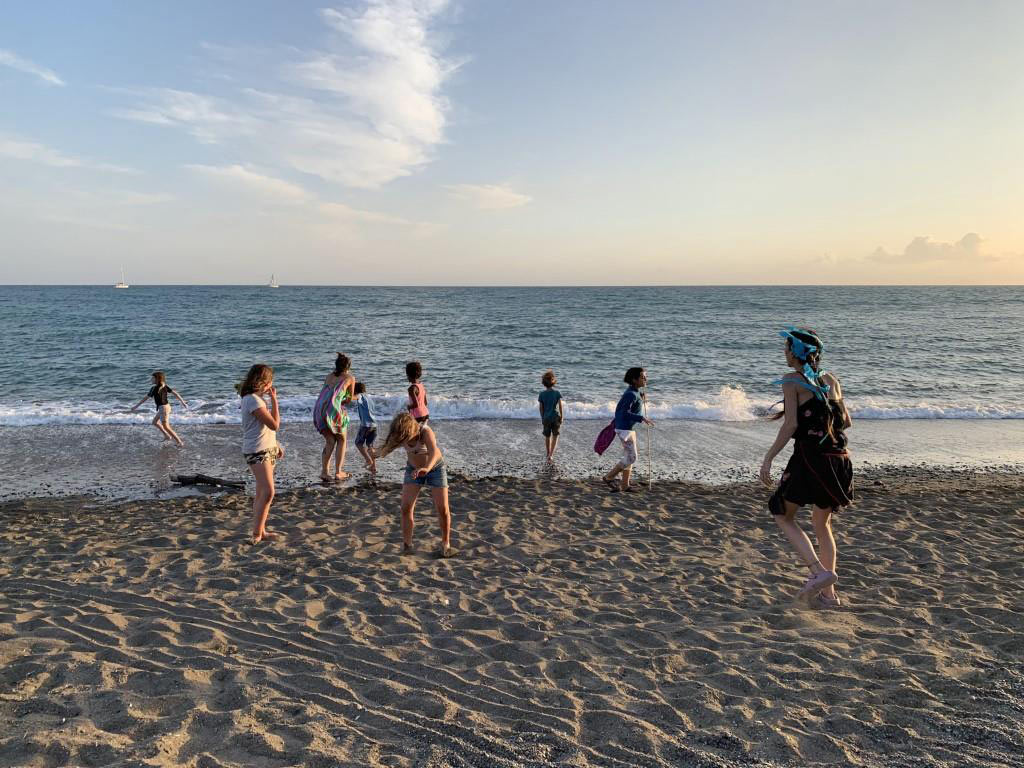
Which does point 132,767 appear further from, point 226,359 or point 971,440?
point 226,359

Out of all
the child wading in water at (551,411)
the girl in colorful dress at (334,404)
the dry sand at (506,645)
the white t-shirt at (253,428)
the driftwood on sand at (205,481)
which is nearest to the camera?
the dry sand at (506,645)

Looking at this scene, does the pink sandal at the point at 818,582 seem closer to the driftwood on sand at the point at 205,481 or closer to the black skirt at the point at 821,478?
the black skirt at the point at 821,478

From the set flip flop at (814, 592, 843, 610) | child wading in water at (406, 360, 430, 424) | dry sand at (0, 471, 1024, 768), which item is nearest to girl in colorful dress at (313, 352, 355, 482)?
child wading in water at (406, 360, 430, 424)

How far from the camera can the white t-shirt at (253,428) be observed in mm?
5871

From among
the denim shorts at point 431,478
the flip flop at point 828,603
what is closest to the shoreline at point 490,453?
the denim shorts at point 431,478

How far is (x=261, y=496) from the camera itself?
20.0 feet

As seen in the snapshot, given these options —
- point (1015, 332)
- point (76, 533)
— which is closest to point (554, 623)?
point (76, 533)

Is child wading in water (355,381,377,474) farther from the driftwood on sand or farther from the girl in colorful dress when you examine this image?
the driftwood on sand

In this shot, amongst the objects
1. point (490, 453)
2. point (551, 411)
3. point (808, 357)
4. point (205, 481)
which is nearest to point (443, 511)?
point (808, 357)

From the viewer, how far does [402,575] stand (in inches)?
208

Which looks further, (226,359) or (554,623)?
(226,359)

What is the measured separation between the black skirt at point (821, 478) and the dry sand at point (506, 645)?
957mm

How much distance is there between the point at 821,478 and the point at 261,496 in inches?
205

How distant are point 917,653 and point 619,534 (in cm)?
300
